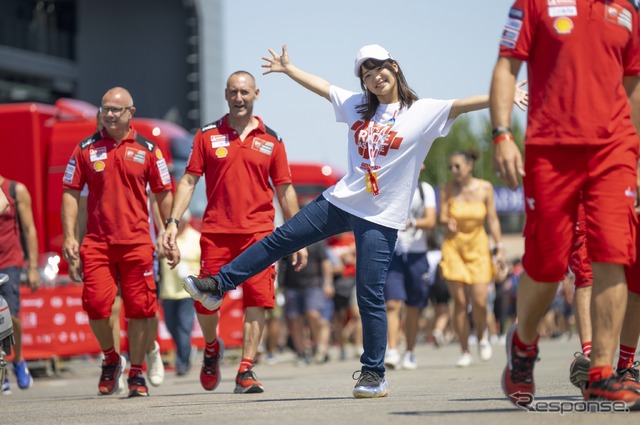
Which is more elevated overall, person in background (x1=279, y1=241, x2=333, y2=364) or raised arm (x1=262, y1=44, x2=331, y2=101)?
raised arm (x1=262, y1=44, x2=331, y2=101)

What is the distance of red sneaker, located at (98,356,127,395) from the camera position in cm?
977

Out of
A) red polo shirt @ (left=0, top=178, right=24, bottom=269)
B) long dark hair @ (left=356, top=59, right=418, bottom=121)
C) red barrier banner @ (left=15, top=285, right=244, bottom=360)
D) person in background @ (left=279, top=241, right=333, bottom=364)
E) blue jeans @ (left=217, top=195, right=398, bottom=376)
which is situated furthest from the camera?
person in background @ (left=279, top=241, right=333, bottom=364)

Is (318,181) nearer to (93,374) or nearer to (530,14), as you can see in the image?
(93,374)

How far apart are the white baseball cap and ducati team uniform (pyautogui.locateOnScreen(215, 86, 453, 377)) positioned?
308mm

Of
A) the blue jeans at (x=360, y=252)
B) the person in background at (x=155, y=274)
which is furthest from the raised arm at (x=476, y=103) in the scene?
the person in background at (x=155, y=274)

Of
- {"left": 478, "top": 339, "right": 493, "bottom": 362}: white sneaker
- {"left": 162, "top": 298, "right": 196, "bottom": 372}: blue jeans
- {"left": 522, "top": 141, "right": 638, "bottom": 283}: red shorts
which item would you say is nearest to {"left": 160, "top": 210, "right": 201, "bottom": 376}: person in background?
{"left": 162, "top": 298, "right": 196, "bottom": 372}: blue jeans

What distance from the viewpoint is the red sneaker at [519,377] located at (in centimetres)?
627

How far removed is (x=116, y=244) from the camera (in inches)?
372

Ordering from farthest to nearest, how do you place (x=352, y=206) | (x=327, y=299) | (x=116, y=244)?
1. (x=327, y=299)
2. (x=116, y=244)
3. (x=352, y=206)

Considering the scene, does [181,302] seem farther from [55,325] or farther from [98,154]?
[98,154]

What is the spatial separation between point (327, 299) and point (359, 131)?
1114cm

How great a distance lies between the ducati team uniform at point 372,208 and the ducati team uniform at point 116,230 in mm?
1698

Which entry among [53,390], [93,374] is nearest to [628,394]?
[53,390]

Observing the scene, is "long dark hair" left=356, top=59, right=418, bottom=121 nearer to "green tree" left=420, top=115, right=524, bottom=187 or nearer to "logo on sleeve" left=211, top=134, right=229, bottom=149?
"logo on sleeve" left=211, top=134, right=229, bottom=149
